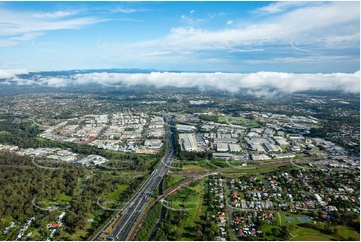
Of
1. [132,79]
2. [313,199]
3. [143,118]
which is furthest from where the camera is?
[132,79]

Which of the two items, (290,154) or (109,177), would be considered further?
(290,154)

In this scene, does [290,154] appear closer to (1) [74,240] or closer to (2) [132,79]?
(1) [74,240]

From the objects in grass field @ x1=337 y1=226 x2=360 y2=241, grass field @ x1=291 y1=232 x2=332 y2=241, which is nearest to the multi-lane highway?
grass field @ x1=291 y1=232 x2=332 y2=241

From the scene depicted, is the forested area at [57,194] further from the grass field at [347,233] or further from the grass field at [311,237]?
the grass field at [347,233]

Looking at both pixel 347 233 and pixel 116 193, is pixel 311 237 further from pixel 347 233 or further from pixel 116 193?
pixel 116 193

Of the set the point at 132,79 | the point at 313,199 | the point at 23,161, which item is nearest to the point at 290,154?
the point at 313,199

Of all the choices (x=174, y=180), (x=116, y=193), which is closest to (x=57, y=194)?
(x=116, y=193)

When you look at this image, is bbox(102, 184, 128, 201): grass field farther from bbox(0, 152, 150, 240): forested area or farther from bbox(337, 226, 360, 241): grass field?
bbox(337, 226, 360, 241): grass field

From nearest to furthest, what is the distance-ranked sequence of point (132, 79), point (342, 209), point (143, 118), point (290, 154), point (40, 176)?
1. point (342, 209)
2. point (40, 176)
3. point (290, 154)
4. point (143, 118)
5. point (132, 79)
